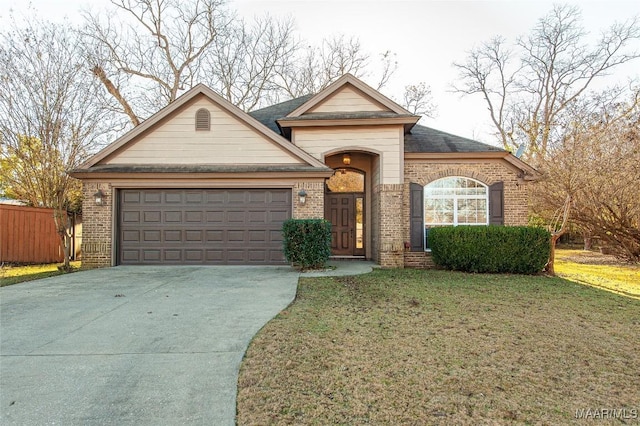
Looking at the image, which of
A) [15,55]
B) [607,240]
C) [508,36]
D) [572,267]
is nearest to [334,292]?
[572,267]

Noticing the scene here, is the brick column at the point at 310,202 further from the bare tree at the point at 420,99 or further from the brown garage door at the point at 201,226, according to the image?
the bare tree at the point at 420,99

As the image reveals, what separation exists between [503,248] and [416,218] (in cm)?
254

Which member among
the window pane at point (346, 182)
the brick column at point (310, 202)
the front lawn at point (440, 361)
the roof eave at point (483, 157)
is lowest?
the front lawn at point (440, 361)

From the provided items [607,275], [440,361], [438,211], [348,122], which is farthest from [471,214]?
[440,361]

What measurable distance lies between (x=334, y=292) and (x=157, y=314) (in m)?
2.99

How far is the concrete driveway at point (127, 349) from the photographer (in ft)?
8.81

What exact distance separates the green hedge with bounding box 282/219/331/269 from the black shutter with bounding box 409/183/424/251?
3091mm

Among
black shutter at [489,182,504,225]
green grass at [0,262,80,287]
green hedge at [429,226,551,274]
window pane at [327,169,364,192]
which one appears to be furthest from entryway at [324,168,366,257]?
green grass at [0,262,80,287]

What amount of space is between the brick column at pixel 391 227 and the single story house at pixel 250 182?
29 mm

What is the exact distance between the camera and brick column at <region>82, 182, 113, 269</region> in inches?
400

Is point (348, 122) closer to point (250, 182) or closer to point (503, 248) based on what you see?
point (250, 182)

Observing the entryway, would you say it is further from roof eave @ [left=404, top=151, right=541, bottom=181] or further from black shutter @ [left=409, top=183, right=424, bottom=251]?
roof eave @ [left=404, top=151, right=541, bottom=181]

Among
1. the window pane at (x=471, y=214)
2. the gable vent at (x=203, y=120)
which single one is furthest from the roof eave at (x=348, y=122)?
the window pane at (x=471, y=214)

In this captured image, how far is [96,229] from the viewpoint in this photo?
33.5 feet
